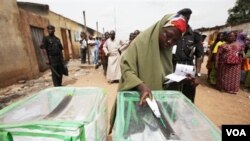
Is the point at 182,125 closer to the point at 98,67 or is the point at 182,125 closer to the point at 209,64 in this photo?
the point at 209,64

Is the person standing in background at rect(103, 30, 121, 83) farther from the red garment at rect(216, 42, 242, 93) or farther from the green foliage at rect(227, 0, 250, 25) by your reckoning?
the green foliage at rect(227, 0, 250, 25)

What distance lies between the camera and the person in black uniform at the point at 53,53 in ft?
16.0

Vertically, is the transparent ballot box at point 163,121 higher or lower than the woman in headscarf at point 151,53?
lower

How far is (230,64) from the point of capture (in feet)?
17.4

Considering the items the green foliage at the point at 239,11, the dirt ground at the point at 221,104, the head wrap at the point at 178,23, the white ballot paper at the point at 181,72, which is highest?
the green foliage at the point at 239,11

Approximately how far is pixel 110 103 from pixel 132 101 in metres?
2.89

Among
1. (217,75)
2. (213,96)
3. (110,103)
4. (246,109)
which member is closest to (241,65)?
(217,75)

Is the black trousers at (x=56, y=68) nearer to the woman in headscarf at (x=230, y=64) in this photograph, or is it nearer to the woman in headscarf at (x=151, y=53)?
the woman in headscarf at (x=151, y=53)

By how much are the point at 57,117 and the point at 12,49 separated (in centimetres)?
566

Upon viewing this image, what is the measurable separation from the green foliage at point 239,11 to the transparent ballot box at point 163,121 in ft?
93.8

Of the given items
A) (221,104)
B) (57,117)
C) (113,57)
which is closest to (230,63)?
(221,104)

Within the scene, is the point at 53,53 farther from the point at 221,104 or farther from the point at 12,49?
the point at 221,104

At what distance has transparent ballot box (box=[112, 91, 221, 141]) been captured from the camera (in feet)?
3.59

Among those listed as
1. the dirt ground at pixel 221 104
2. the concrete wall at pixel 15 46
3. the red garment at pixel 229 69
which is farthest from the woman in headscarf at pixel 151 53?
the concrete wall at pixel 15 46
